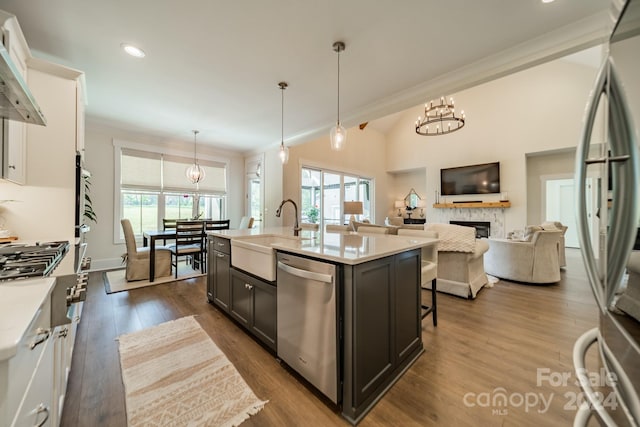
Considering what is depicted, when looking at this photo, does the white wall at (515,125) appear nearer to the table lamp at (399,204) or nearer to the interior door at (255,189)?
the table lamp at (399,204)

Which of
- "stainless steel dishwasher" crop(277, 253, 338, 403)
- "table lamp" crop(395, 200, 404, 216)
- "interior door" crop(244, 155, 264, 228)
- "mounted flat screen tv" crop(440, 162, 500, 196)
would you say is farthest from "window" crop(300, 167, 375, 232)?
"stainless steel dishwasher" crop(277, 253, 338, 403)

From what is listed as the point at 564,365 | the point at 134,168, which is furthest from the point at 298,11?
the point at 134,168

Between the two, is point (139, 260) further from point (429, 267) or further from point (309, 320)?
point (429, 267)

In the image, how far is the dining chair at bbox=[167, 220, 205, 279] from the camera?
382 cm

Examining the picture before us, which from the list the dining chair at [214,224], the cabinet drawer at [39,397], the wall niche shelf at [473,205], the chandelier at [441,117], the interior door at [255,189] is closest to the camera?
the cabinet drawer at [39,397]

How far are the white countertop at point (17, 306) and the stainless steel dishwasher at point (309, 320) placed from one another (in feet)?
3.48

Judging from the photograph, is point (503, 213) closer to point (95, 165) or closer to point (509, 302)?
point (509, 302)

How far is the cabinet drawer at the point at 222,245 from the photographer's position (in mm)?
2410

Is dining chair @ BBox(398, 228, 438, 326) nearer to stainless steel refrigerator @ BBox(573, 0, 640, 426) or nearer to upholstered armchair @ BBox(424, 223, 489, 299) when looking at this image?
upholstered armchair @ BBox(424, 223, 489, 299)

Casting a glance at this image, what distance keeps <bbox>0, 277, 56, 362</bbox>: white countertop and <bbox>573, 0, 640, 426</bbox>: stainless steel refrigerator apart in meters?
1.16

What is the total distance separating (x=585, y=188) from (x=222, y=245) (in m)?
2.62

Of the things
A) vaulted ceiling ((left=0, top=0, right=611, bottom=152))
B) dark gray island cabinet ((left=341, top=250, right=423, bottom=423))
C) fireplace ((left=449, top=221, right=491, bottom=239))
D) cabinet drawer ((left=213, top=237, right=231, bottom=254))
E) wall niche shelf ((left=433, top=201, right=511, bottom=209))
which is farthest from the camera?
fireplace ((left=449, top=221, right=491, bottom=239))

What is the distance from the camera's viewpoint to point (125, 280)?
12.2 ft

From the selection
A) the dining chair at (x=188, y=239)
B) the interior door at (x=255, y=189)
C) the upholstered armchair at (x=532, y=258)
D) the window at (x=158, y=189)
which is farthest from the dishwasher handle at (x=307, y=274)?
the interior door at (x=255, y=189)
